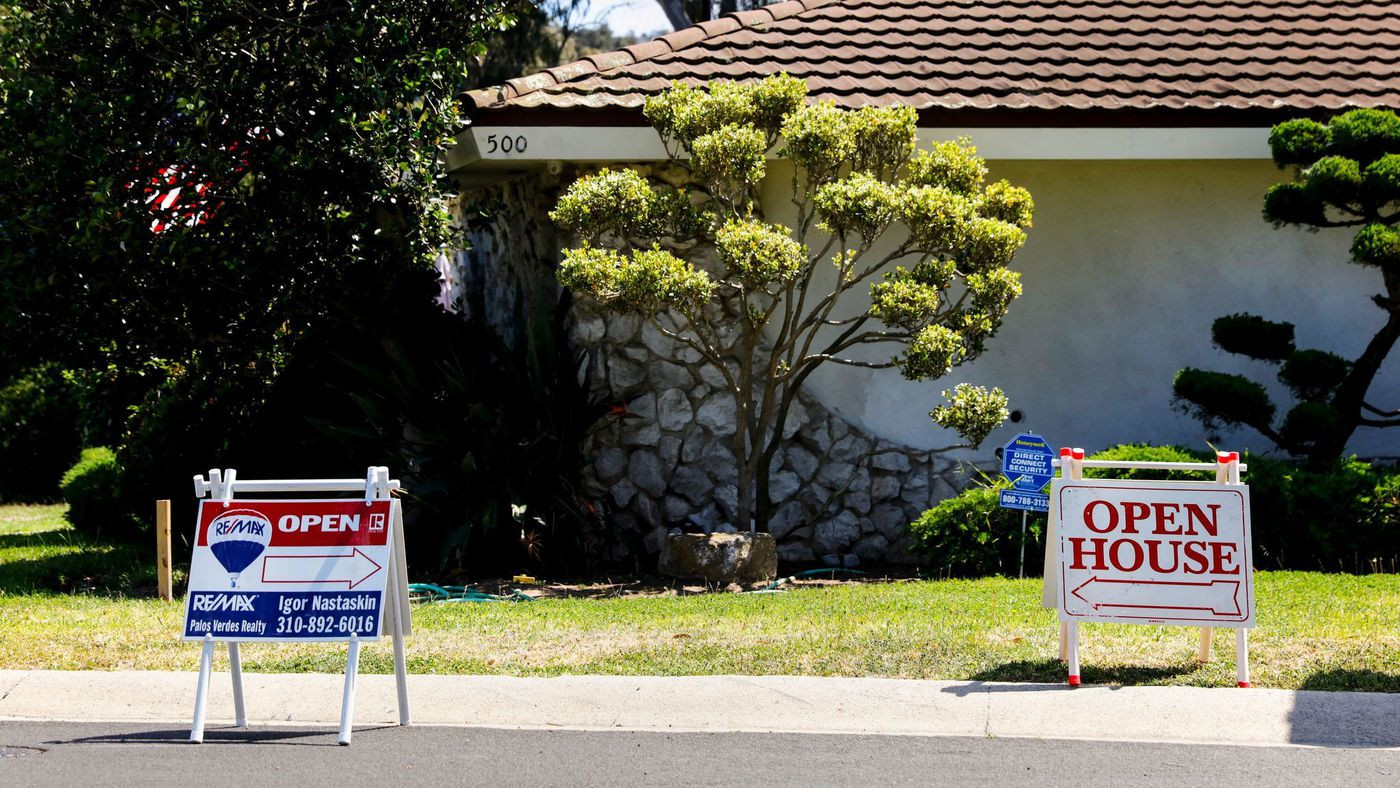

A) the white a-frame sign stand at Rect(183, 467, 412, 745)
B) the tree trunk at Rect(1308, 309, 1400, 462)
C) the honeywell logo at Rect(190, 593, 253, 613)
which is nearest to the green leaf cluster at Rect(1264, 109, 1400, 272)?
the tree trunk at Rect(1308, 309, 1400, 462)

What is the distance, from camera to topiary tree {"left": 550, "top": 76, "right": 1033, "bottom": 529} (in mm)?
10117

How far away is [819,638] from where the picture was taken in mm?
7848

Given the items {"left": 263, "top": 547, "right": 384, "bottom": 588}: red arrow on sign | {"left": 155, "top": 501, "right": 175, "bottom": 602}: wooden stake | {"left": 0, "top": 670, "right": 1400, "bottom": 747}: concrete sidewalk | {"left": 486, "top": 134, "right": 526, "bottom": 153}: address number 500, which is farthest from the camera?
{"left": 486, "top": 134, "right": 526, "bottom": 153}: address number 500

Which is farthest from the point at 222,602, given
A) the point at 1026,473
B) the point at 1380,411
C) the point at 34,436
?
the point at 34,436

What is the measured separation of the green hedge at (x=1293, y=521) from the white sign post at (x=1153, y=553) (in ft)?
11.6

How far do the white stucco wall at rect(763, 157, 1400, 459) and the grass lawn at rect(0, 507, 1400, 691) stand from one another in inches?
96.2

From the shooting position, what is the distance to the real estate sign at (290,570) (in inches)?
247

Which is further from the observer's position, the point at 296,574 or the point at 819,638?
the point at 819,638

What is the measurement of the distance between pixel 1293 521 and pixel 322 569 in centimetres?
712

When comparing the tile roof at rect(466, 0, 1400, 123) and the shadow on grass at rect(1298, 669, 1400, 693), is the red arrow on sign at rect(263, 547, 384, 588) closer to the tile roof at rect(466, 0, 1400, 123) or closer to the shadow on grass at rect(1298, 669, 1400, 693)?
the shadow on grass at rect(1298, 669, 1400, 693)

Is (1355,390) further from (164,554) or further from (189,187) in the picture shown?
(189,187)

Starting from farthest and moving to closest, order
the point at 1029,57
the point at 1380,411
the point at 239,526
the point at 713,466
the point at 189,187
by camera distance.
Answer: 1. the point at 1029,57
2. the point at 713,466
3. the point at 1380,411
4. the point at 189,187
5. the point at 239,526

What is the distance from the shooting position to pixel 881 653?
292 inches

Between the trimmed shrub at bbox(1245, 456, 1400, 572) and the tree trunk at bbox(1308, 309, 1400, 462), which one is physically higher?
the tree trunk at bbox(1308, 309, 1400, 462)
